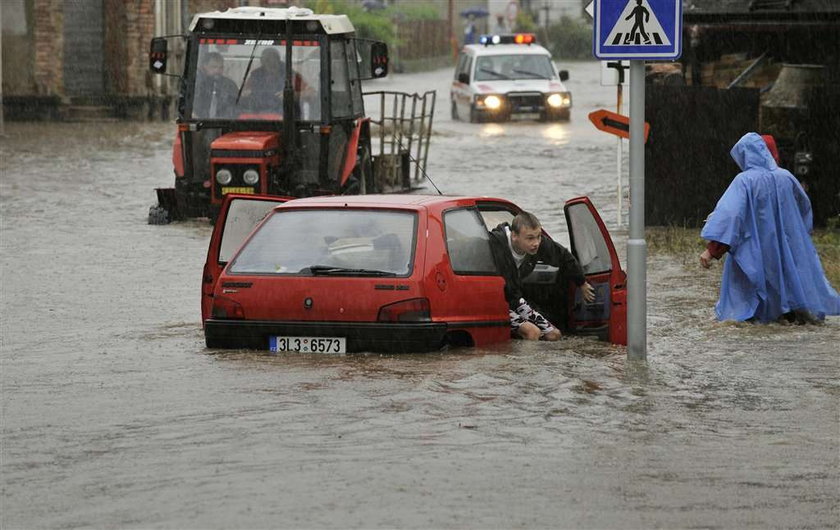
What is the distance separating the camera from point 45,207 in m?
23.4

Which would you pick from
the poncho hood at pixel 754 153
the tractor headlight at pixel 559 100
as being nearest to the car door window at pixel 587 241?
the poncho hood at pixel 754 153

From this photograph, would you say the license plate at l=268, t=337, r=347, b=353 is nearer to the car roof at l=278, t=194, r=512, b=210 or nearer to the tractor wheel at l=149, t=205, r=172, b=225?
the car roof at l=278, t=194, r=512, b=210

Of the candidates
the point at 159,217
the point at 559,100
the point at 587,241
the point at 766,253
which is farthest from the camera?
the point at 559,100

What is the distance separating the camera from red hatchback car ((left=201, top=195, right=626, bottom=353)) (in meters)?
10.6

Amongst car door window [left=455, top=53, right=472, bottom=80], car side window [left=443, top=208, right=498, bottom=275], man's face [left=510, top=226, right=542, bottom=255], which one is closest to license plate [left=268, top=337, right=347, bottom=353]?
car side window [left=443, top=208, right=498, bottom=275]

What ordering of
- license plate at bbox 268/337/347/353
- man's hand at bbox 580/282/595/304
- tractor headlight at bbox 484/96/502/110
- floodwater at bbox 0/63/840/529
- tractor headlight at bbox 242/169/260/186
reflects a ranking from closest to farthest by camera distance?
floodwater at bbox 0/63/840/529 < license plate at bbox 268/337/347/353 < man's hand at bbox 580/282/595/304 < tractor headlight at bbox 242/169/260/186 < tractor headlight at bbox 484/96/502/110

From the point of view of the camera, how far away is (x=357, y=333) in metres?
10.6

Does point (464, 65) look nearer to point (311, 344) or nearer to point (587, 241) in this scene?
point (587, 241)

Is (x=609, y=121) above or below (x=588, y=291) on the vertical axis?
above

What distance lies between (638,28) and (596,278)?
196 cm

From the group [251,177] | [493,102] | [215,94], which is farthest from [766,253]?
[493,102]

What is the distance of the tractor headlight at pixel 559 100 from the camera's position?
40.0 m

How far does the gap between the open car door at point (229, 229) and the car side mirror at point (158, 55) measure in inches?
323

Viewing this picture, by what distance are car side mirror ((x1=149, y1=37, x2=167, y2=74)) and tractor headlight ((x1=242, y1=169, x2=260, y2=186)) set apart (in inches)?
60.0
